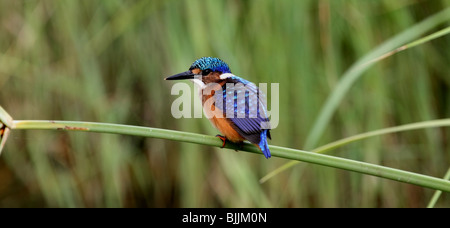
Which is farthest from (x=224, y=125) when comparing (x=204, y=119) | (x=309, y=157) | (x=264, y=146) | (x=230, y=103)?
(x=204, y=119)

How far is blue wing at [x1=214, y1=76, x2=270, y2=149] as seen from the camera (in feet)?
4.32

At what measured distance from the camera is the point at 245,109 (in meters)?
1.38

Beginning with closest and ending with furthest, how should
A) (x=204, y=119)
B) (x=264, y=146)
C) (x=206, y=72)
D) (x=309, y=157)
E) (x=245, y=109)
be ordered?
(x=309, y=157)
(x=264, y=146)
(x=245, y=109)
(x=206, y=72)
(x=204, y=119)

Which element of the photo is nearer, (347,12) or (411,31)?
(411,31)

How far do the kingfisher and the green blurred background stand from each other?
452 mm

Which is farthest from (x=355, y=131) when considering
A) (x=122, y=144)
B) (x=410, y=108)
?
(x=122, y=144)

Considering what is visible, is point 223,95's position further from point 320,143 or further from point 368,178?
point 368,178

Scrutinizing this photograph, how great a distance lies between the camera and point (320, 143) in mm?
2135

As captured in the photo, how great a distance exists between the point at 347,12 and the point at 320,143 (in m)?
0.55

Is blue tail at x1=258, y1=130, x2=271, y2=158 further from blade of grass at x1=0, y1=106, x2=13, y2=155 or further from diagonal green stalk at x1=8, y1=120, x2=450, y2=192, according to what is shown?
blade of grass at x1=0, y1=106, x2=13, y2=155

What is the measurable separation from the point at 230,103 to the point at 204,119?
0.73 metres

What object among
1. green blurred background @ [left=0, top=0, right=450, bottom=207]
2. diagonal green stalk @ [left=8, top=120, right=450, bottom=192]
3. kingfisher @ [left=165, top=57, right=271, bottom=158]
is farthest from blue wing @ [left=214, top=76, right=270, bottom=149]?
green blurred background @ [left=0, top=0, right=450, bottom=207]

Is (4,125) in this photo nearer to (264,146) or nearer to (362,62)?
(264,146)

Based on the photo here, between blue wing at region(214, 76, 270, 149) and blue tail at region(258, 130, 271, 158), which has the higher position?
blue wing at region(214, 76, 270, 149)
